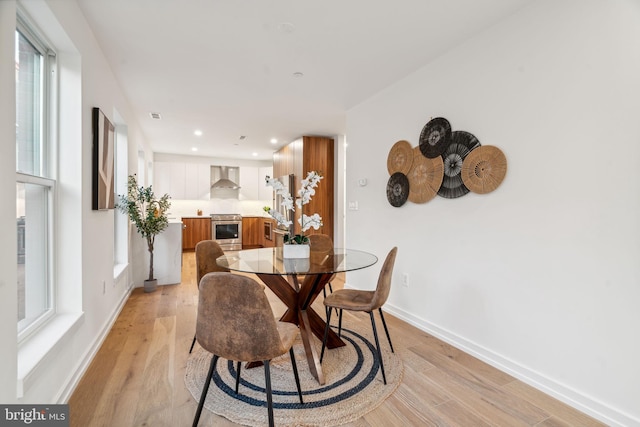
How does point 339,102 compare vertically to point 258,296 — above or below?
above

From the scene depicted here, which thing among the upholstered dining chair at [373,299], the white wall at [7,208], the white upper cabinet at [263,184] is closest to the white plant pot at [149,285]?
the upholstered dining chair at [373,299]

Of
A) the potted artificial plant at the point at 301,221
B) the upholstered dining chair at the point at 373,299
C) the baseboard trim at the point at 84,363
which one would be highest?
the potted artificial plant at the point at 301,221

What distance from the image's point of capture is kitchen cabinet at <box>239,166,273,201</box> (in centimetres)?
855

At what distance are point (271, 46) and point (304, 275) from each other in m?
1.85

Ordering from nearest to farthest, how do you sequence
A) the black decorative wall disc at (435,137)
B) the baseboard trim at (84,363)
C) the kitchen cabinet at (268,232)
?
the baseboard trim at (84,363), the black decorative wall disc at (435,137), the kitchen cabinet at (268,232)

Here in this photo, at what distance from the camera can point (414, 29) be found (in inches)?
89.9

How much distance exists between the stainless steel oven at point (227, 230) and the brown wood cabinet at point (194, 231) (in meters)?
0.17

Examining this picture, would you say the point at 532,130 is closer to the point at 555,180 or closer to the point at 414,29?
the point at 555,180

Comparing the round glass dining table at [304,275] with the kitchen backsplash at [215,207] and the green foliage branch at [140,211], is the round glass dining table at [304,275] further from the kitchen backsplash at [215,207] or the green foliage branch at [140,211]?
the kitchen backsplash at [215,207]

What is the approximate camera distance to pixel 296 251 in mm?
2451

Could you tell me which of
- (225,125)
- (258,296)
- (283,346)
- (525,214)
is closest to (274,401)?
(283,346)

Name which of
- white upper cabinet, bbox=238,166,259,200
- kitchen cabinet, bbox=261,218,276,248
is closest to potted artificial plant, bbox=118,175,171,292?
kitchen cabinet, bbox=261,218,276,248

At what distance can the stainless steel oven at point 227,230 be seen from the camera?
7973mm

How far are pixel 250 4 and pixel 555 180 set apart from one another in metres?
2.23
